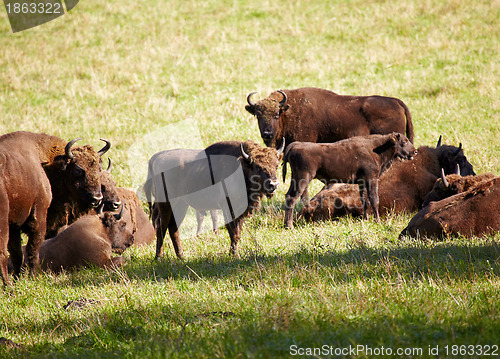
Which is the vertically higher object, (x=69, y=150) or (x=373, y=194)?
(x=69, y=150)

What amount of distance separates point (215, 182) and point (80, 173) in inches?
87.9

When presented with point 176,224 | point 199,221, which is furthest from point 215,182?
point 199,221

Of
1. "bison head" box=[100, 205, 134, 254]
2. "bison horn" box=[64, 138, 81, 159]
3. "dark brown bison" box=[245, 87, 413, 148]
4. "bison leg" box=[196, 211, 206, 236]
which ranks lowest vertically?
"bison leg" box=[196, 211, 206, 236]

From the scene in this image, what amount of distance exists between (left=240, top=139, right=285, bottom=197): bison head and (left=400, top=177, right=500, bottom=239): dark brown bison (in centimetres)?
232

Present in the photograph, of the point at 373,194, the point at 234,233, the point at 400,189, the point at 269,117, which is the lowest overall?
the point at 400,189

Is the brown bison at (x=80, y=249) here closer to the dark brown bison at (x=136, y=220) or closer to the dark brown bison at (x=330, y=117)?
the dark brown bison at (x=136, y=220)

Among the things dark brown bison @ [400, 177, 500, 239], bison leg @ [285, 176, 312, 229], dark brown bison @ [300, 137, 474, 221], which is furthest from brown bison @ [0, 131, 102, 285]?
dark brown bison @ [400, 177, 500, 239]

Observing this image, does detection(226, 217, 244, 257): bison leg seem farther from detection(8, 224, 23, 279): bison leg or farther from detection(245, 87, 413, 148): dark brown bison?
detection(245, 87, 413, 148): dark brown bison

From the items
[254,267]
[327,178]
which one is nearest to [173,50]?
[327,178]

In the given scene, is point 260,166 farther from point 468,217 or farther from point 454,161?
point 454,161

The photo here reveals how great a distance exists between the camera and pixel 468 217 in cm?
831

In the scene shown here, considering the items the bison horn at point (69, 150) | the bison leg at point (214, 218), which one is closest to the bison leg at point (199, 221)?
the bison leg at point (214, 218)

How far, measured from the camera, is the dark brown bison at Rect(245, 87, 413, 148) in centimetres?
1284

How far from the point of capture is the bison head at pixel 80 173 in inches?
363
